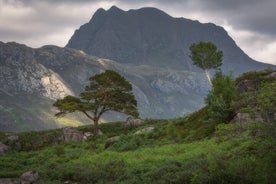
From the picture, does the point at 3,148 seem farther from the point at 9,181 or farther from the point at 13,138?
the point at 9,181

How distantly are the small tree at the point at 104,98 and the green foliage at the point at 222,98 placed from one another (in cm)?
2050

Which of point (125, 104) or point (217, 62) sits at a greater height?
point (217, 62)

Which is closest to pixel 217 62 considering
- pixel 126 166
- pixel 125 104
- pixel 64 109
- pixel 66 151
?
pixel 125 104

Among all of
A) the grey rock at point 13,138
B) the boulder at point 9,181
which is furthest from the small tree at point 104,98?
the boulder at point 9,181

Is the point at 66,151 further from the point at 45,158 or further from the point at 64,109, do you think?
the point at 64,109

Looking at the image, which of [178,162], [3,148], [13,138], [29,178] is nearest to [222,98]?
[178,162]

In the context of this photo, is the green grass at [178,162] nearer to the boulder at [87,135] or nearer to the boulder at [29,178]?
the boulder at [29,178]

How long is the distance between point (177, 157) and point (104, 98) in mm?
32505

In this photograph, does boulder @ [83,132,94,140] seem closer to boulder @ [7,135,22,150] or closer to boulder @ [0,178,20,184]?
boulder @ [7,135,22,150]

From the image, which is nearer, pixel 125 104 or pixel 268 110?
pixel 268 110

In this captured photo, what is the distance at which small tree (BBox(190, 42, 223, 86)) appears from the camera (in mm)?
85688

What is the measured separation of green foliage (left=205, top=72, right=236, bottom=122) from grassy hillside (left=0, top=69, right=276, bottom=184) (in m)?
1.40

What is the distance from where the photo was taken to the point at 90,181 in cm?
2366

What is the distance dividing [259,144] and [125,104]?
4430cm
